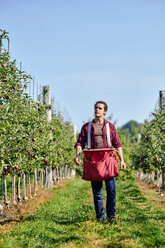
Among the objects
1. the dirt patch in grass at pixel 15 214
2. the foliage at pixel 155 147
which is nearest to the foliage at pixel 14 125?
the dirt patch in grass at pixel 15 214

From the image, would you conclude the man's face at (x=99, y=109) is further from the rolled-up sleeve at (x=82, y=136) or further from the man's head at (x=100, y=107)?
the rolled-up sleeve at (x=82, y=136)

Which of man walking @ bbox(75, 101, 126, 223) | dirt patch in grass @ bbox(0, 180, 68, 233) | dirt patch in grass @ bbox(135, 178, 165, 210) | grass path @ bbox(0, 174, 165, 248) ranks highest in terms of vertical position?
man walking @ bbox(75, 101, 126, 223)

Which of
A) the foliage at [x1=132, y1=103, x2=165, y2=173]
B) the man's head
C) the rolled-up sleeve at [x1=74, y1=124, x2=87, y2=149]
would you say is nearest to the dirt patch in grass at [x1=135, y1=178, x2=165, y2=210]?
the foliage at [x1=132, y1=103, x2=165, y2=173]

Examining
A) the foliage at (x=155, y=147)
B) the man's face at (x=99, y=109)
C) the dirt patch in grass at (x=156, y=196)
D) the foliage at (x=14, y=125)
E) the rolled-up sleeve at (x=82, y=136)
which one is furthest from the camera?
the foliage at (x=155, y=147)

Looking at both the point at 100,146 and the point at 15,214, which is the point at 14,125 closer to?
the point at 100,146

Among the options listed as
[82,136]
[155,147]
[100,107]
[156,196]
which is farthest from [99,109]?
[156,196]

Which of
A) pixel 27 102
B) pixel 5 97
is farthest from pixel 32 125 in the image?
pixel 5 97

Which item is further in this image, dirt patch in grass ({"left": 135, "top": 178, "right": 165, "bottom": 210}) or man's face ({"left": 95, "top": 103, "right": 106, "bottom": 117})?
dirt patch in grass ({"left": 135, "top": 178, "right": 165, "bottom": 210})

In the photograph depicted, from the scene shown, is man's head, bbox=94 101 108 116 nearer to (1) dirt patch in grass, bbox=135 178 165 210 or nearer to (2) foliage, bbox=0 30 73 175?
(2) foliage, bbox=0 30 73 175

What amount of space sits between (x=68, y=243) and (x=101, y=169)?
49.0 inches

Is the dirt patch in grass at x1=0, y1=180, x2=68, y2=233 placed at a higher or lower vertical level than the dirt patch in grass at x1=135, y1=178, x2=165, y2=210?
higher

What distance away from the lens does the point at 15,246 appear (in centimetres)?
409

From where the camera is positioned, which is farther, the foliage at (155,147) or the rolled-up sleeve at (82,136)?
the foliage at (155,147)

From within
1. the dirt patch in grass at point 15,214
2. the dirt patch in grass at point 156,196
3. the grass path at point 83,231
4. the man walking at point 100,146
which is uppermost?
the man walking at point 100,146
